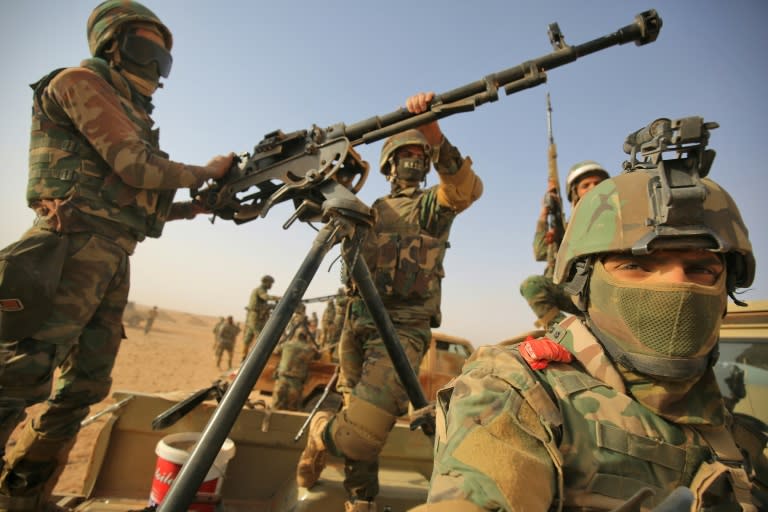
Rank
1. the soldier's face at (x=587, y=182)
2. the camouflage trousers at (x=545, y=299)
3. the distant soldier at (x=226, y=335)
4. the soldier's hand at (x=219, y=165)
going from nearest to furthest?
1. the soldier's hand at (x=219, y=165)
2. the soldier's face at (x=587, y=182)
3. the camouflage trousers at (x=545, y=299)
4. the distant soldier at (x=226, y=335)

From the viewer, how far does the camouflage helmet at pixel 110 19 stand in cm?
264

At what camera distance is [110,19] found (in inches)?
104

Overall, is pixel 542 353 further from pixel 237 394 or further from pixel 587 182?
pixel 587 182

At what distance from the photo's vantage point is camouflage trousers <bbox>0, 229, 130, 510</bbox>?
1971 mm

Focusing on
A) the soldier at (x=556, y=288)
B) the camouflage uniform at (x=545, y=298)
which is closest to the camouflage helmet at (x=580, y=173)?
the soldier at (x=556, y=288)

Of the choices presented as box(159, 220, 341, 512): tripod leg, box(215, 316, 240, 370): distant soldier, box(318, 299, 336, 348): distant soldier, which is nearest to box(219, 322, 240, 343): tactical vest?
box(215, 316, 240, 370): distant soldier

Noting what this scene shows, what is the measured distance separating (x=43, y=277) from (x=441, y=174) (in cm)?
240

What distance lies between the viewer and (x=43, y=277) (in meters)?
2.01

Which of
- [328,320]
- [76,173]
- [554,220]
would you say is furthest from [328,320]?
[76,173]

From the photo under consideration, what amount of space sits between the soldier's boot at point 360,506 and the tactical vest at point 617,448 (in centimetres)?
182

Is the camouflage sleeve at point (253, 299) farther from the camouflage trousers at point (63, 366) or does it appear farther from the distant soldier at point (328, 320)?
the camouflage trousers at point (63, 366)

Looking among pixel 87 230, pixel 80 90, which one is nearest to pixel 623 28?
pixel 80 90

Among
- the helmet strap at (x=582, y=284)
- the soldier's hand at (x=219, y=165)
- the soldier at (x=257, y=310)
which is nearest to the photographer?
the helmet strap at (x=582, y=284)

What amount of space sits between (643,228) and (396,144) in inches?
95.9
